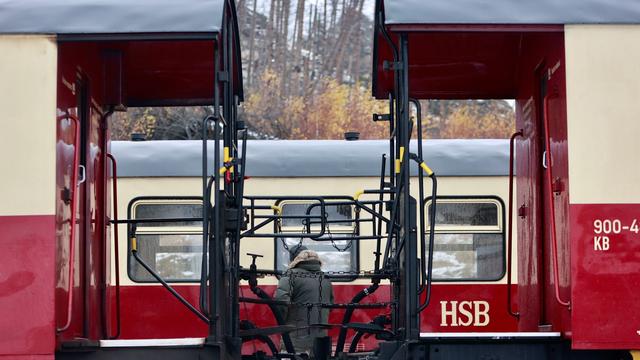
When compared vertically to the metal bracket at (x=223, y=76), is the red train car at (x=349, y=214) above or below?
below

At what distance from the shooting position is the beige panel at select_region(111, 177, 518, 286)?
11.0 metres

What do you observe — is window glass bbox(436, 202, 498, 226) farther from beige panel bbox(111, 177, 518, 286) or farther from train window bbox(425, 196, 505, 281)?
beige panel bbox(111, 177, 518, 286)

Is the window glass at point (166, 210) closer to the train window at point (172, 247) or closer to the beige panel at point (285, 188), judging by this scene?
the train window at point (172, 247)

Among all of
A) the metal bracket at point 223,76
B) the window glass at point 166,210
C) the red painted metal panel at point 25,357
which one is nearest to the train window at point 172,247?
the window glass at point 166,210

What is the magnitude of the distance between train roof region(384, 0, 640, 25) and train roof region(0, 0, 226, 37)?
3.48 ft

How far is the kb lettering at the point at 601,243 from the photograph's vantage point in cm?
612

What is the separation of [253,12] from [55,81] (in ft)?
89.1

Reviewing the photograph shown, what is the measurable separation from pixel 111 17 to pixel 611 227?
3076mm

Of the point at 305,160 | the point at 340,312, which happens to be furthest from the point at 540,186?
the point at 305,160

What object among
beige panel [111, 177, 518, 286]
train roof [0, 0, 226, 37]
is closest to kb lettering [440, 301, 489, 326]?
beige panel [111, 177, 518, 286]

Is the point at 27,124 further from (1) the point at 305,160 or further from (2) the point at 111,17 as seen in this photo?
(1) the point at 305,160

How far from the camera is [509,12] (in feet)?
20.6

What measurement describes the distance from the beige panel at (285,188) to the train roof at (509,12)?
4768mm

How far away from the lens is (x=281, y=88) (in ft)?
101
